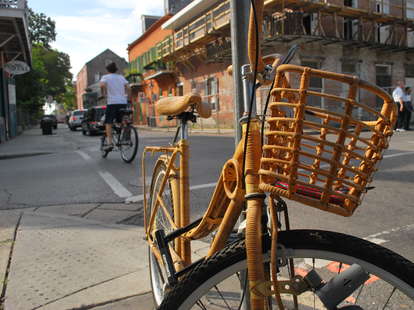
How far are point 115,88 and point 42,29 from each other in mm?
52974

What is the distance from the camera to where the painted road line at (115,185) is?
16.4ft

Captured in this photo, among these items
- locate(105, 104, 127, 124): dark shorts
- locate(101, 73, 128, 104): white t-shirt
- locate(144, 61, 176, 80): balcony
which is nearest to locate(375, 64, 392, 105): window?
locate(144, 61, 176, 80): balcony

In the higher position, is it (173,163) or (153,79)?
(153,79)

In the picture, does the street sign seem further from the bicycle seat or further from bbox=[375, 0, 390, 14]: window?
bbox=[375, 0, 390, 14]: window

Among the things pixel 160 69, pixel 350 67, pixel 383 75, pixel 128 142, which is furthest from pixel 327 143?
pixel 160 69

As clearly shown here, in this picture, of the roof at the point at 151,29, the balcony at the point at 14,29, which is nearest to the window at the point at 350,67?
the balcony at the point at 14,29

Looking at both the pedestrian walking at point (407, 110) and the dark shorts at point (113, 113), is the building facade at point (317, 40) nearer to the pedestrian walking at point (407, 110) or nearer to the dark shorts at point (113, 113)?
the pedestrian walking at point (407, 110)

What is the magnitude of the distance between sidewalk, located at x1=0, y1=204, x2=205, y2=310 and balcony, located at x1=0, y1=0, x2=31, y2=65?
10163mm

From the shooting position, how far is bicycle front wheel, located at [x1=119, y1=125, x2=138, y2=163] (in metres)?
7.64

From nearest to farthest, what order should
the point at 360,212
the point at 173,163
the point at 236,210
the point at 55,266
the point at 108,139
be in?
1. the point at 236,210
2. the point at 173,163
3. the point at 55,266
4. the point at 360,212
5. the point at 108,139

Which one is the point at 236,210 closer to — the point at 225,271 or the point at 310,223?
the point at 225,271

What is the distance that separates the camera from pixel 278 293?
1.23 metres

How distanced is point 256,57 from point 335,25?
20291mm

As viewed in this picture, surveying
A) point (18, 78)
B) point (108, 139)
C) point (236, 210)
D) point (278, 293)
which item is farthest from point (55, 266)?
point (18, 78)
